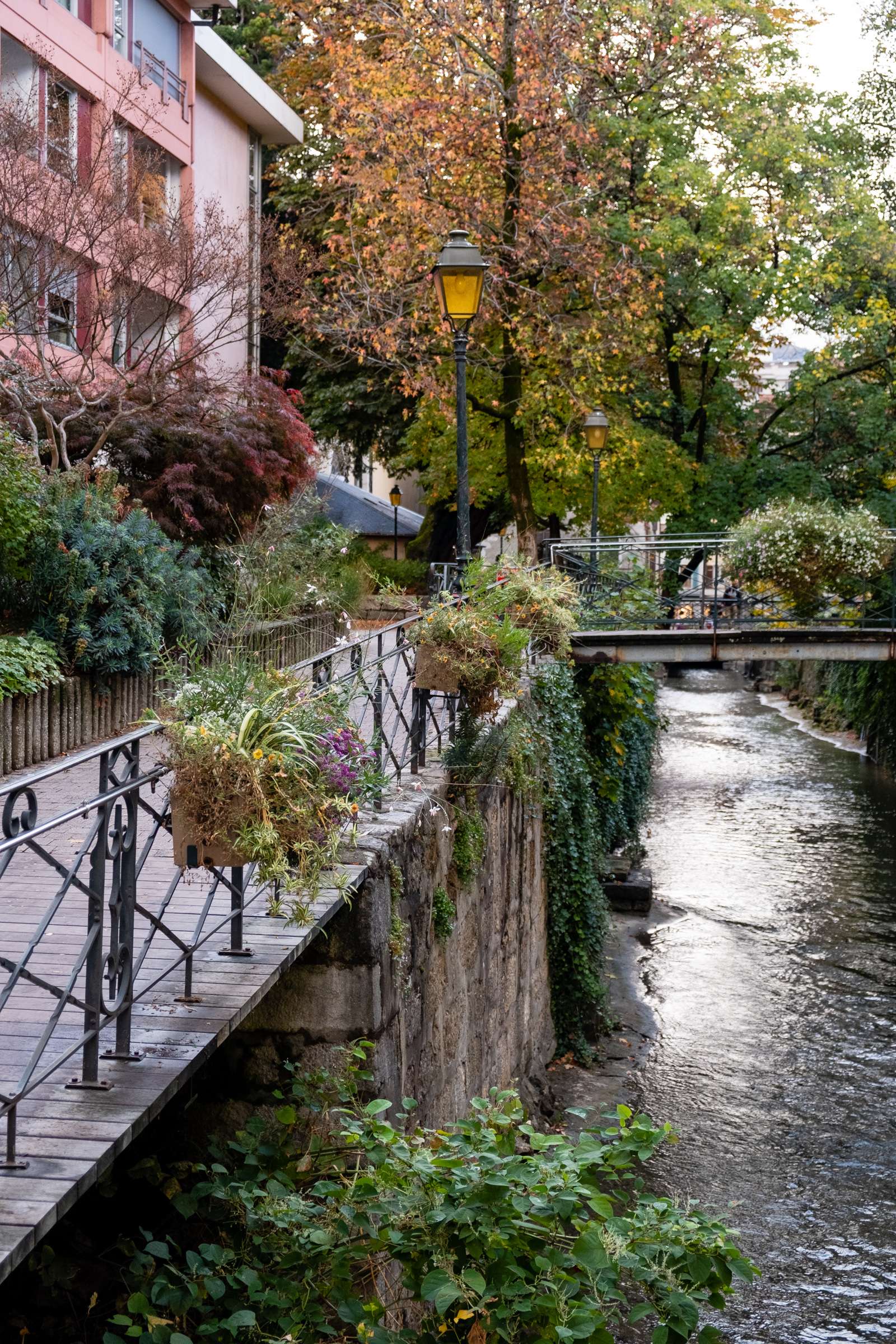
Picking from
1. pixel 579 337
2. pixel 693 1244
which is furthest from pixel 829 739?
pixel 693 1244

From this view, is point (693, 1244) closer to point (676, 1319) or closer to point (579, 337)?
point (676, 1319)

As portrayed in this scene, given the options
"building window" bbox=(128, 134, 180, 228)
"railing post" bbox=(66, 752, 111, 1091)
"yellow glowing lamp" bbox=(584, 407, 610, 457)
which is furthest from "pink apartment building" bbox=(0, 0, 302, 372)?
"railing post" bbox=(66, 752, 111, 1091)

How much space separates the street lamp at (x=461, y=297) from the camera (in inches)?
430

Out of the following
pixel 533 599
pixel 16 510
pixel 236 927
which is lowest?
pixel 236 927

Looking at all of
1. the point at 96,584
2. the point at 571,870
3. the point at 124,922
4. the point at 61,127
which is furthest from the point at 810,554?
the point at 124,922

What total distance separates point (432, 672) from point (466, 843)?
1.00m

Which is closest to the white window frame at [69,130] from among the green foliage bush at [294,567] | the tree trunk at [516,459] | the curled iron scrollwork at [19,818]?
the green foliage bush at [294,567]

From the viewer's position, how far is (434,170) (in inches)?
807

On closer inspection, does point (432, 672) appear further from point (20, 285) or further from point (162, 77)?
point (162, 77)

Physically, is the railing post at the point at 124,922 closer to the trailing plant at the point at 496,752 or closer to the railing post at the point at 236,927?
the railing post at the point at 236,927

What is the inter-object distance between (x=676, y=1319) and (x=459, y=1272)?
70cm

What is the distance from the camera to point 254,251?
20.2 metres

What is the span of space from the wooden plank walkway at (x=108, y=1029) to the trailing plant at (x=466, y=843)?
1815mm

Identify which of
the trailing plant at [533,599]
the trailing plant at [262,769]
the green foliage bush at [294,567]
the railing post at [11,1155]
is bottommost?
the railing post at [11,1155]
